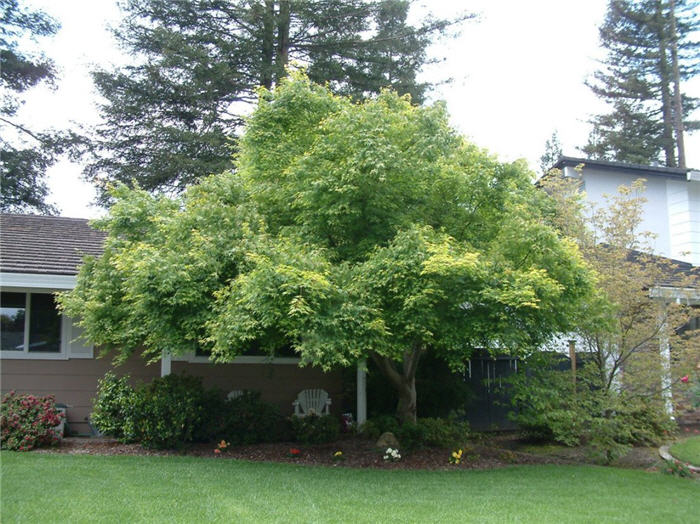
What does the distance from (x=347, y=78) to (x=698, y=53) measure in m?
17.9

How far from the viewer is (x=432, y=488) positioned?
7.70 m

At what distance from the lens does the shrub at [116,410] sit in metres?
9.69

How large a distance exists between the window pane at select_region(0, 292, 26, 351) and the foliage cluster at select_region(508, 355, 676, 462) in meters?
8.59

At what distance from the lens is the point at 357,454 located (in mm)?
9703

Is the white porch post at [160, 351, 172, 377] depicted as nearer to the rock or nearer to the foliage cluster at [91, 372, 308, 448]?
the foliage cluster at [91, 372, 308, 448]

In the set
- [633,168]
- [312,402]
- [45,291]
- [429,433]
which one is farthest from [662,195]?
[45,291]

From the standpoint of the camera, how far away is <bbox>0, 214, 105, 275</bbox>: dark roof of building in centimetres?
1058

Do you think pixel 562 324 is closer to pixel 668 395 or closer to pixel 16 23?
pixel 668 395

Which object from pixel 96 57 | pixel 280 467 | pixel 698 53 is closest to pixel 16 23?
pixel 96 57

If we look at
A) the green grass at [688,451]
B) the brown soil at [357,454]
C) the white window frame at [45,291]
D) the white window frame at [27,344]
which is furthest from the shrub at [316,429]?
the green grass at [688,451]

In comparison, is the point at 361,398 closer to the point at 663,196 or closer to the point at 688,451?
the point at 688,451

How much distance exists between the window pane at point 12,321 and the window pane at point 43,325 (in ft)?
0.53

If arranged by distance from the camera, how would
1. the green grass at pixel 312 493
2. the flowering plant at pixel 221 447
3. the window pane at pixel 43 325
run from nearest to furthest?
the green grass at pixel 312 493 → the flowering plant at pixel 221 447 → the window pane at pixel 43 325

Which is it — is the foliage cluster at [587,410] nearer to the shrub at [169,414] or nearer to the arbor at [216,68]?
the shrub at [169,414]
